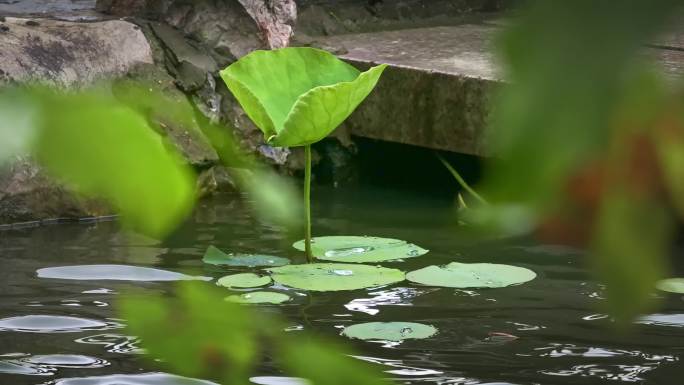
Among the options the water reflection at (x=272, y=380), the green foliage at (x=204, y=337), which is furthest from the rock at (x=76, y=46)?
the green foliage at (x=204, y=337)

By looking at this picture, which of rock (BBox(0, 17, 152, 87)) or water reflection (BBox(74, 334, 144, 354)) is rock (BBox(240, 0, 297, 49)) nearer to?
rock (BBox(0, 17, 152, 87))

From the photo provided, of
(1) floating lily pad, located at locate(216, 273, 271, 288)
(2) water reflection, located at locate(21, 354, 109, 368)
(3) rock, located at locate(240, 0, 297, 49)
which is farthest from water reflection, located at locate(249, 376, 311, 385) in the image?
(3) rock, located at locate(240, 0, 297, 49)

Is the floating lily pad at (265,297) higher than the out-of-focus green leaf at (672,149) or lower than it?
lower

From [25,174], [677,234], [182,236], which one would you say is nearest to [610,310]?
[677,234]

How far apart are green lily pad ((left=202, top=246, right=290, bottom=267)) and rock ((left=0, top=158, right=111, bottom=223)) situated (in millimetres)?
589

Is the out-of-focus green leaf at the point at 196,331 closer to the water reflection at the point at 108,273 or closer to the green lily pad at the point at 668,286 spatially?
the green lily pad at the point at 668,286

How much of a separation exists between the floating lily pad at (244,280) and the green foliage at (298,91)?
32 centimetres

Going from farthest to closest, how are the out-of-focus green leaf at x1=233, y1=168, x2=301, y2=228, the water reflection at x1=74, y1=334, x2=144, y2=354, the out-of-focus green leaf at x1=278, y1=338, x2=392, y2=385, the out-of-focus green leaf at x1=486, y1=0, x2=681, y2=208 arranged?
the water reflection at x1=74, y1=334, x2=144, y2=354 < the out-of-focus green leaf at x1=233, y1=168, x2=301, y2=228 < the out-of-focus green leaf at x1=278, y1=338, x2=392, y2=385 < the out-of-focus green leaf at x1=486, y1=0, x2=681, y2=208

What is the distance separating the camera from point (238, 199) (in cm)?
392

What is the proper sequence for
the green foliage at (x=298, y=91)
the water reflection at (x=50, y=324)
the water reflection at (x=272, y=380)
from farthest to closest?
the green foliage at (x=298, y=91) → the water reflection at (x=50, y=324) → the water reflection at (x=272, y=380)

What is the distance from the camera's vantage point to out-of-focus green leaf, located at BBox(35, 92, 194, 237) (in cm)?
33

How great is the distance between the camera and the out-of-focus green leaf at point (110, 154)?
13.1 inches

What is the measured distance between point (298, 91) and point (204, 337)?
238 cm

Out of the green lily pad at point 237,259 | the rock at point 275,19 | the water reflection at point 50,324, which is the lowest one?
the water reflection at point 50,324
